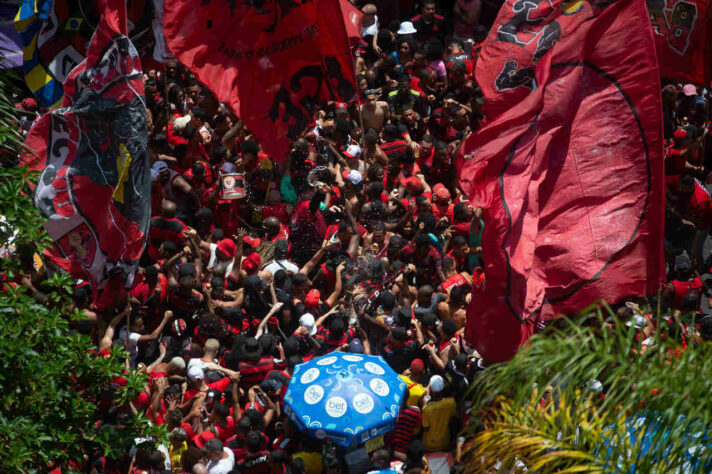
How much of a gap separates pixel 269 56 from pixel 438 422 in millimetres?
3911

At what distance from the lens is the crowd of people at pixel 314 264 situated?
31.0 feet

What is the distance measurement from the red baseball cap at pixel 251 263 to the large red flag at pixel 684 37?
14.9 feet

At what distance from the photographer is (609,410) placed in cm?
553

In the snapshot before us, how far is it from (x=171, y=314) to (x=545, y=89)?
4.59 m

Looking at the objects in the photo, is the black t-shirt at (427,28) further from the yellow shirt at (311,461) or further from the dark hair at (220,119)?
the yellow shirt at (311,461)

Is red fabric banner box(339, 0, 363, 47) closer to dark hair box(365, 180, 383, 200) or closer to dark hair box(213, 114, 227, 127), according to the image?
dark hair box(365, 180, 383, 200)

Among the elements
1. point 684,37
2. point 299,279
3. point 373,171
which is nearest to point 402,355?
point 299,279

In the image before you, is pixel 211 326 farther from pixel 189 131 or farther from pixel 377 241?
pixel 189 131

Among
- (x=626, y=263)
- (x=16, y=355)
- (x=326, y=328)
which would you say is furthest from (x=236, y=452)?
(x=626, y=263)

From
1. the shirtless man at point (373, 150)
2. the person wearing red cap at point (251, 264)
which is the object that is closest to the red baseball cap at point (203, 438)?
the person wearing red cap at point (251, 264)

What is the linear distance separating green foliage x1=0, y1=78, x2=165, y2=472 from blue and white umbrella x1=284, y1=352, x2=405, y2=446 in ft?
4.32

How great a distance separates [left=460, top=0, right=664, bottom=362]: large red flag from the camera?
26.8 ft

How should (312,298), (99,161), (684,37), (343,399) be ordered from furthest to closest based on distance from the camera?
(312,298) < (684,37) < (99,161) < (343,399)

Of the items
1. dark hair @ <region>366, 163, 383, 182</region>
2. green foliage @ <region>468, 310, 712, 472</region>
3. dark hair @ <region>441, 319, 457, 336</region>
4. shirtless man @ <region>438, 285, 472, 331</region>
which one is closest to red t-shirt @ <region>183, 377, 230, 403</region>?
dark hair @ <region>441, 319, 457, 336</region>
